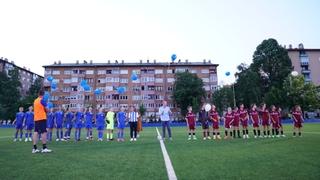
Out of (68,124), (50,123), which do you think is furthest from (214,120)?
(50,123)

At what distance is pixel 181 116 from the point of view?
91875 mm

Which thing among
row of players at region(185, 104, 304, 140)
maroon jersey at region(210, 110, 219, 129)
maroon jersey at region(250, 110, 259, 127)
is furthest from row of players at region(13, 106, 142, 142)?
maroon jersey at region(250, 110, 259, 127)

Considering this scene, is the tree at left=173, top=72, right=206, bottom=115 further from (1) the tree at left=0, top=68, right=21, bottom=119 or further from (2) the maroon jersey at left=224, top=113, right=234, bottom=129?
(2) the maroon jersey at left=224, top=113, right=234, bottom=129

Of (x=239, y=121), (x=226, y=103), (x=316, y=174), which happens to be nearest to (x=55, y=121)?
(x=239, y=121)

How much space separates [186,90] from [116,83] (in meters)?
23.1

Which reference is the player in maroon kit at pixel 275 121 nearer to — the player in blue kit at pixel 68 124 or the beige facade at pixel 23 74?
the player in blue kit at pixel 68 124

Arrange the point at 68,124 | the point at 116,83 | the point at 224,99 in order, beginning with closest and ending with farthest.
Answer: the point at 68,124, the point at 224,99, the point at 116,83

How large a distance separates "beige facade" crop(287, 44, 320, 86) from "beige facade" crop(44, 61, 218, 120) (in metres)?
26.7

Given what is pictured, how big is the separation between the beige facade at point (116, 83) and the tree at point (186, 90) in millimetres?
7583

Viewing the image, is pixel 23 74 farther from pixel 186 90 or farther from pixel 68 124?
pixel 68 124

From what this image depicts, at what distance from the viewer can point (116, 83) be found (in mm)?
92938

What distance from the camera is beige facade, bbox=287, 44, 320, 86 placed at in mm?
94500

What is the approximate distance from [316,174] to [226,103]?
74.0 metres

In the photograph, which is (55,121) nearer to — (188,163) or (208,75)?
(188,163)
